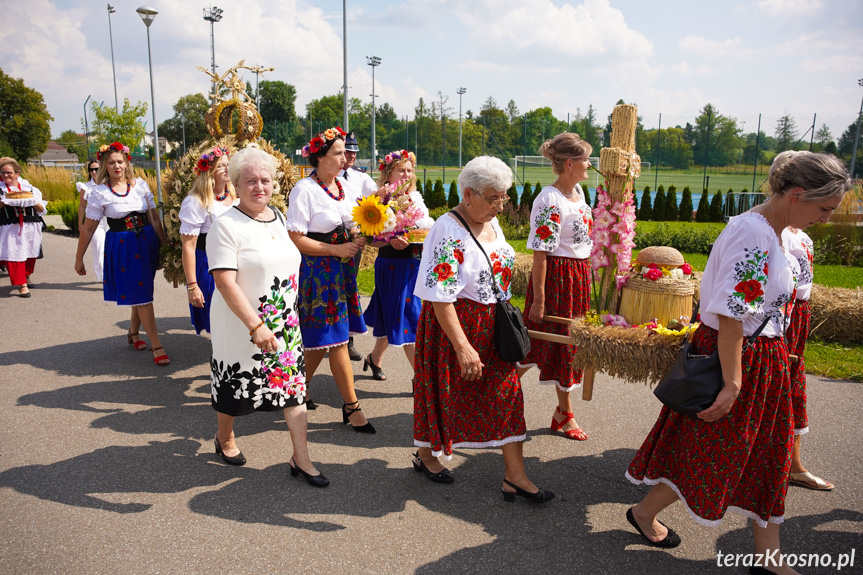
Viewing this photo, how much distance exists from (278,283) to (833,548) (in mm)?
3340

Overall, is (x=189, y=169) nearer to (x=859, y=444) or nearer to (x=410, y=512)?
(x=410, y=512)

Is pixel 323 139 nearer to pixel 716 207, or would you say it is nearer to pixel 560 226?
pixel 560 226

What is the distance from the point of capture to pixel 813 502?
3533 mm

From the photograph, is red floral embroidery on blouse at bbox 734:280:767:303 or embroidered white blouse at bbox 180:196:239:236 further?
embroidered white blouse at bbox 180:196:239:236

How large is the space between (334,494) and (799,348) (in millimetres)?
2944

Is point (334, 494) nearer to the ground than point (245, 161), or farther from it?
nearer to the ground

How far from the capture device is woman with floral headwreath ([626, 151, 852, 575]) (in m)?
2.62

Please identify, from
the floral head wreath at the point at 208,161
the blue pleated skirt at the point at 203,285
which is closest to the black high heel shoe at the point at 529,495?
the blue pleated skirt at the point at 203,285

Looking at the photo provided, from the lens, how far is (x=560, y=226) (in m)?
4.20

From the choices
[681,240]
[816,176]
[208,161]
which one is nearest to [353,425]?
[208,161]

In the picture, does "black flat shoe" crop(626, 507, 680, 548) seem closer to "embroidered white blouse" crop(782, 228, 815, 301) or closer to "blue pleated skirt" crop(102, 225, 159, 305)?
"embroidered white blouse" crop(782, 228, 815, 301)

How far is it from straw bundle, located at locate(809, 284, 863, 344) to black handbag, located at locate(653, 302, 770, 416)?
4763mm

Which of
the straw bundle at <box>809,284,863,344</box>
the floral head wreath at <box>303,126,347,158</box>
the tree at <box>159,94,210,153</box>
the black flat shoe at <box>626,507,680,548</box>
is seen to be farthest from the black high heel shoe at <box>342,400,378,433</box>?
the tree at <box>159,94,210,153</box>

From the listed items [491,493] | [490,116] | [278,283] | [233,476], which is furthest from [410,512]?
[490,116]
